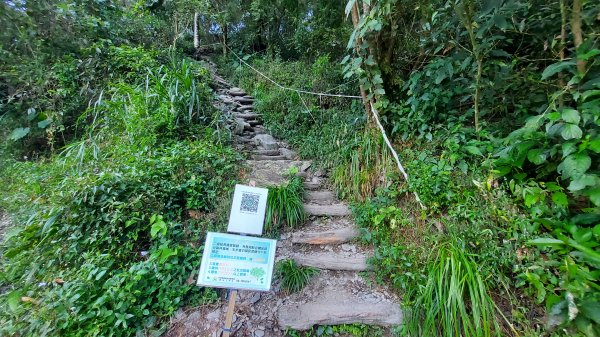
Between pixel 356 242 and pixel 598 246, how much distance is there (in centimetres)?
162

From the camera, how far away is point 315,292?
85.5 inches

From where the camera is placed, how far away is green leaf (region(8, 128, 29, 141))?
371 cm

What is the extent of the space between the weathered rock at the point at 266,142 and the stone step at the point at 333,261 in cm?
203

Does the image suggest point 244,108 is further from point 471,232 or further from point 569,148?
point 569,148

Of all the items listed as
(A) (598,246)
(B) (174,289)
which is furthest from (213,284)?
(A) (598,246)

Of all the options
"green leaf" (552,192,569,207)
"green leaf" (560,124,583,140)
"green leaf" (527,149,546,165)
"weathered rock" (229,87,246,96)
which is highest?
"weathered rock" (229,87,246,96)

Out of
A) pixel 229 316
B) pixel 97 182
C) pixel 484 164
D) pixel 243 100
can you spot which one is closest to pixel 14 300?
pixel 97 182

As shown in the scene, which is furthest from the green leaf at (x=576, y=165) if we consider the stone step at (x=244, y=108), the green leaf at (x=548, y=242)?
the stone step at (x=244, y=108)

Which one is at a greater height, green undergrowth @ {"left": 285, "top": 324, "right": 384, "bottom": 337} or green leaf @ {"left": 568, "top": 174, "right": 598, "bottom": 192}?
green leaf @ {"left": 568, "top": 174, "right": 598, "bottom": 192}

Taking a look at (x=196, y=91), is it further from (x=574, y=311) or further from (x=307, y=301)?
(x=574, y=311)

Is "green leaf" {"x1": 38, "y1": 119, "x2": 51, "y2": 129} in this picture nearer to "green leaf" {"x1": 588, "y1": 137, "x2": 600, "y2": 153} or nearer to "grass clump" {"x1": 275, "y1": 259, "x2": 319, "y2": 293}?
"grass clump" {"x1": 275, "y1": 259, "x2": 319, "y2": 293}

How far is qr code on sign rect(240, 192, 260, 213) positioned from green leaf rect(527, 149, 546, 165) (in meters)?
1.90

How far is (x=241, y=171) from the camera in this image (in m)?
3.10

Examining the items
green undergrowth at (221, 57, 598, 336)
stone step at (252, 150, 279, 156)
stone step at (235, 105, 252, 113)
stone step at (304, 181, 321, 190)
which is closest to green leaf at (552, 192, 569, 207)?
green undergrowth at (221, 57, 598, 336)
